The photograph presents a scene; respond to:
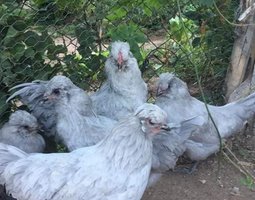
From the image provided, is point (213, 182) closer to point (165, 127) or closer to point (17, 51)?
point (165, 127)

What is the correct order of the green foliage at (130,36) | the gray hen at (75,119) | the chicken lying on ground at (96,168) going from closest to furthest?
the chicken lying on ground at (96,168), the gray hen at (75,119), the green foliage at (130,36)

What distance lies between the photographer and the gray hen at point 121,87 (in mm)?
3648

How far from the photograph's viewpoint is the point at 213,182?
12.9 ft

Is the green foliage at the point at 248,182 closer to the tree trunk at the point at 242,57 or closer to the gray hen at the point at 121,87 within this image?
the tree trunk at the point at 242,57

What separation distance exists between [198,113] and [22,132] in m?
1.15

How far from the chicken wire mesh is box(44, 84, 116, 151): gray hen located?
38 cm

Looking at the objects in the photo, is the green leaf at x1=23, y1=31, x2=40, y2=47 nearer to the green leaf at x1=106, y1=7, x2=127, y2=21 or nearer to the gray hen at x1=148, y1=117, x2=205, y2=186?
the green leaf at x1=106, y1=7, x2=127, y2=21

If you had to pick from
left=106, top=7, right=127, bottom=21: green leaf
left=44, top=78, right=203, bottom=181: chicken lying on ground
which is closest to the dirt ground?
left=44, top=78, right=203, bottom=181: chicken lying on ground

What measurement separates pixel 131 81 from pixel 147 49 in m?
1.81

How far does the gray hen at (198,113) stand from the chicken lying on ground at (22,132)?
2.89 ft

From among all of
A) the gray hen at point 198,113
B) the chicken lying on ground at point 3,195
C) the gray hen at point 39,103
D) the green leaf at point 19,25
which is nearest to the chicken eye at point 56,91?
the gray hen at point 39,103

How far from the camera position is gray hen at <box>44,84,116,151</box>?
11.1 ft

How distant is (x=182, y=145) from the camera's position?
3.34 m

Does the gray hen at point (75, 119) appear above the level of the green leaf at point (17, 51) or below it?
below
